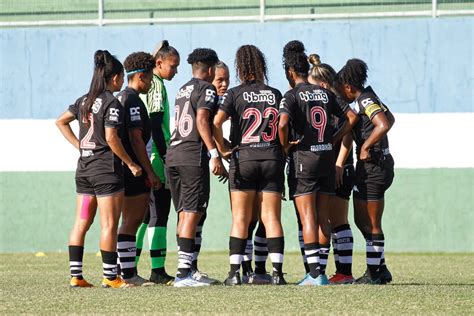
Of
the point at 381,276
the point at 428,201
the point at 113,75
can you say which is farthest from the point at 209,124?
the point at 428,201

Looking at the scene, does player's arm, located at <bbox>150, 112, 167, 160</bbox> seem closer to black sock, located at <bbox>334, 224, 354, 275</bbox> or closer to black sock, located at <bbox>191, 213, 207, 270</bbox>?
black sock, located at <bbox>191, 213, 207, 270</bbox>

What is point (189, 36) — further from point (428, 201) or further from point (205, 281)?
point (205, 281)

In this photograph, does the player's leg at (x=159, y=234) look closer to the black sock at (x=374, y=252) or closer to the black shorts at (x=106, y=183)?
the black shorts at (x=106, y=183)

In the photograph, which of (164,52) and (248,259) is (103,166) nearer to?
(164,52)

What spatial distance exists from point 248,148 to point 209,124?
43 centimetres

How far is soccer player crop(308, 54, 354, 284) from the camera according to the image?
11.7 metres

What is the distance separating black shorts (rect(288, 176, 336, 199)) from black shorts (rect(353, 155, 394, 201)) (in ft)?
1.26

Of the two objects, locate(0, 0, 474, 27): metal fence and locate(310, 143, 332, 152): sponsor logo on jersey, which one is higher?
locate(0, 0, 474, 27): metal fence

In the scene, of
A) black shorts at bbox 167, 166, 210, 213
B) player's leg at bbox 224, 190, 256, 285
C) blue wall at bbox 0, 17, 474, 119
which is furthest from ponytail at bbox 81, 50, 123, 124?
blue wall at bbox 0, 17, 474, 119

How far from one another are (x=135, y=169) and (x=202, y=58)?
132 cm

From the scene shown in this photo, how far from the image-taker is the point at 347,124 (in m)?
11.4

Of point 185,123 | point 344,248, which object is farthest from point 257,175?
point 344,248

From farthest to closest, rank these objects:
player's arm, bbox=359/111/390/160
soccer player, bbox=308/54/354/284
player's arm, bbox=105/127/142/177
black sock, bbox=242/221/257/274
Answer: black sock, bbox=242/221/257/274
soccer player, bbox=308/54/354/284
player's arm, bbox=359/111/390/160
player's arm, bbox=105/127/142/177

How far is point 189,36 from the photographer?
19.8 meters
